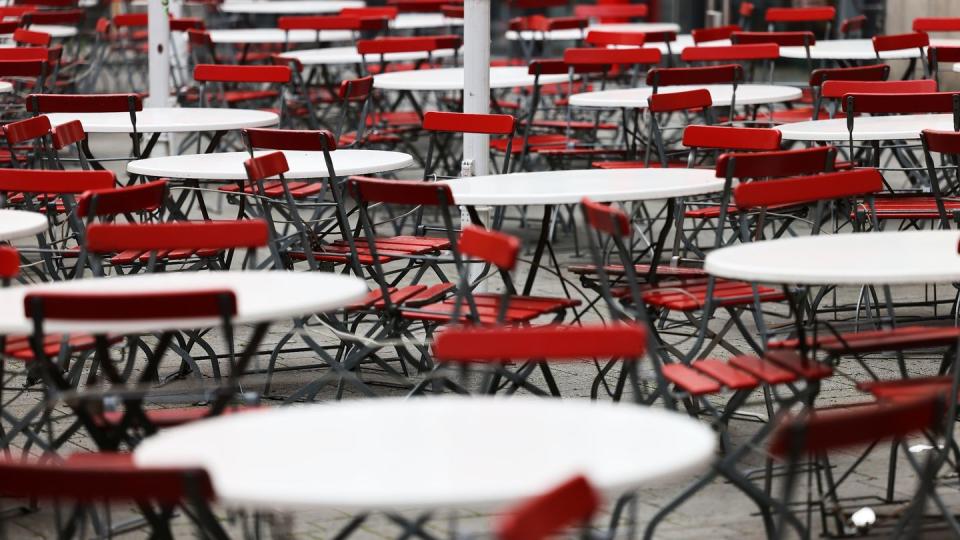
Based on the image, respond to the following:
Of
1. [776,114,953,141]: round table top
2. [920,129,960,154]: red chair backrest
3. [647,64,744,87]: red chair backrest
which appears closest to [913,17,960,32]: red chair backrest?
[647,64,744,87]: red chair backrest

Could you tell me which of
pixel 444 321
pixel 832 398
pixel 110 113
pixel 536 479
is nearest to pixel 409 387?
pixel 444 321

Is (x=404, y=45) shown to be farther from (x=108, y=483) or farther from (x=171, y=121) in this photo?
(x=108, y=483)

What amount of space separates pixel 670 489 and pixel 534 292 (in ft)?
10.3

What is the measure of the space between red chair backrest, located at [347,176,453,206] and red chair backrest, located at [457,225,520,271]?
0.62m

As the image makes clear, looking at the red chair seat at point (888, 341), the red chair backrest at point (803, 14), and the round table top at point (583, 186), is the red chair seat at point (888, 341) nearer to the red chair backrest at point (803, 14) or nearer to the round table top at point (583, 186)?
the round table top at point (583, 186)

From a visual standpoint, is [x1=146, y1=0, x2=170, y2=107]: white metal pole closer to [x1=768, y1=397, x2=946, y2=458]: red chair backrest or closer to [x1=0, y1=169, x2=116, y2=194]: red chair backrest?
[x1=0, y1=169, x2=116, y2=194]: red chair backrest

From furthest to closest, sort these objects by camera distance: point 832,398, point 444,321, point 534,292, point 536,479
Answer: point 534,292, point 832,398, point 444,321, point 536,479

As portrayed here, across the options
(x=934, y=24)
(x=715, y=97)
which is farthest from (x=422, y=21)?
(x=715, y=97)

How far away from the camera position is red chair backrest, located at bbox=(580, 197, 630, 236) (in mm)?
4703

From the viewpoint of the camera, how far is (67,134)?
707 cm

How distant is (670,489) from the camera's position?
17.1ft

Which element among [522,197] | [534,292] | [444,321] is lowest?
[534,292]

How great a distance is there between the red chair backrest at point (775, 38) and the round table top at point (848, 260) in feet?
19.7

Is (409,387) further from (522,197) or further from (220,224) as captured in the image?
(220,224)
